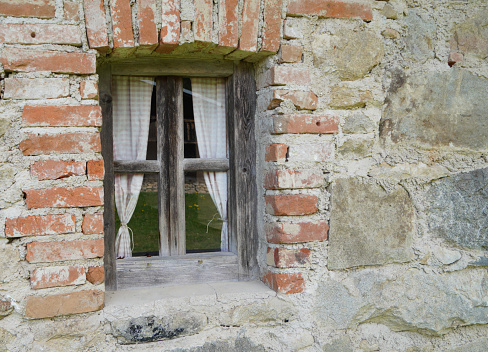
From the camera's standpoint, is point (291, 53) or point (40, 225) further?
point (291, 53)

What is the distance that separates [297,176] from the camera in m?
1.99

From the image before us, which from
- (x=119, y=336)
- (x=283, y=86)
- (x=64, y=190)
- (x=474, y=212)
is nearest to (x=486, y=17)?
(x=474, y=212)

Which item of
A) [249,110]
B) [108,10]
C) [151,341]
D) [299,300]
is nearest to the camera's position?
[108,10]

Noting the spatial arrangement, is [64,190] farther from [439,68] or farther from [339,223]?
[439,68]

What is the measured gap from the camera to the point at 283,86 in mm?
1979

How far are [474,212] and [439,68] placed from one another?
2.38 ft

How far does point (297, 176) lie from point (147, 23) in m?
0.91

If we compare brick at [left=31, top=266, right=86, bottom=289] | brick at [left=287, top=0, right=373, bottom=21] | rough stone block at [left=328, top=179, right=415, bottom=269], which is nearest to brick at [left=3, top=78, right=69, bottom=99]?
brick at [left=31, top=266, right=86, bottom=289]

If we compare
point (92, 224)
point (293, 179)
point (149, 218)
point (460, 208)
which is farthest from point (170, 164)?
point (460, 208)

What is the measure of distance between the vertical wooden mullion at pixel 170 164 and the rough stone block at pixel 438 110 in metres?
0.98

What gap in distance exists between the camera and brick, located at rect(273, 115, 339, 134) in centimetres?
196

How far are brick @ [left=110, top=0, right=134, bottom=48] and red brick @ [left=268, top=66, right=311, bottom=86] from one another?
617mm

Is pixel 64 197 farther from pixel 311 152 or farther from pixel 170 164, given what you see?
pixel 311 152

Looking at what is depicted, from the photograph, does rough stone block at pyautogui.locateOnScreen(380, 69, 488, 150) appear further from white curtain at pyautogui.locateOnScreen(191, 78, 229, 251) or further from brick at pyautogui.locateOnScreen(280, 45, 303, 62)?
white curtain at pyautogui.locateOnScreen(191, 78, 229, 251)
